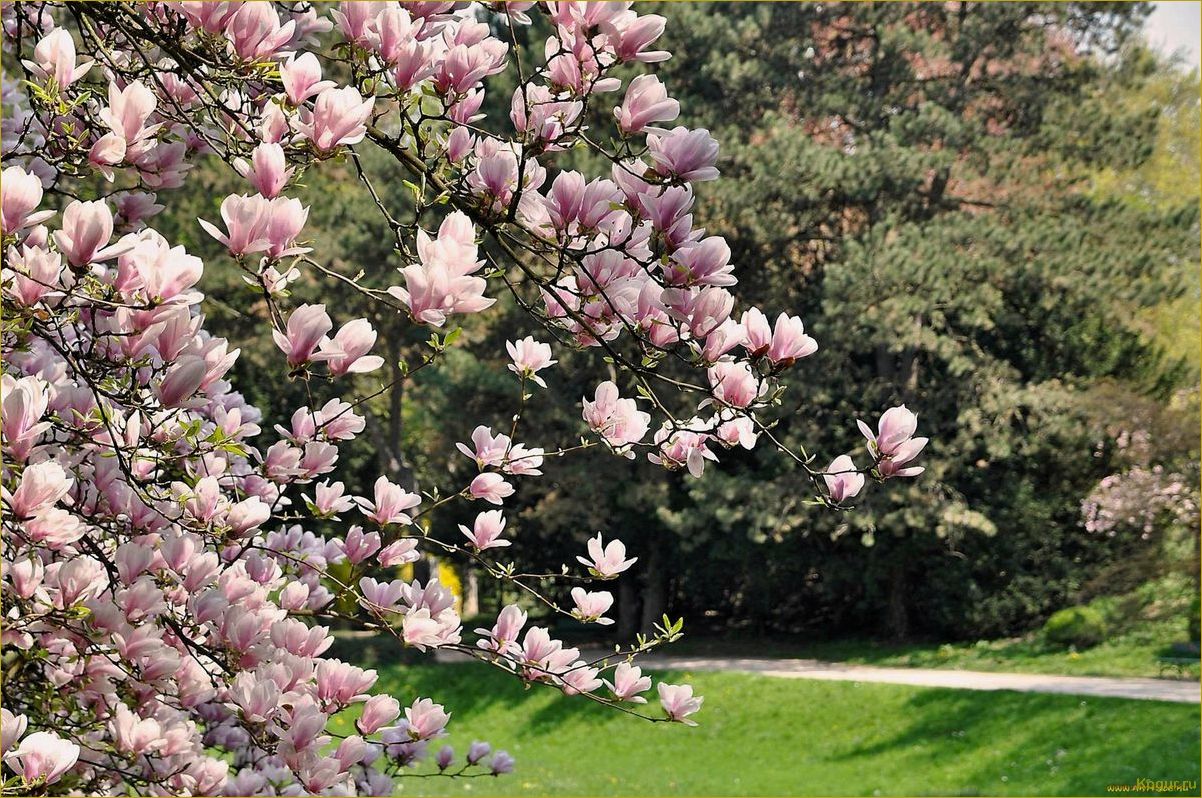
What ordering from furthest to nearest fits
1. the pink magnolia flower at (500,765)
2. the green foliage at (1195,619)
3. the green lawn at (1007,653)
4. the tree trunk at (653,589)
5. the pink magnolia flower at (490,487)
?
the tree trunk at (653,589)
the green foliage at (1195,619)
the green lawn at (1007,653)
the pink magnolia flower at (500,765)
the pink magnolia flower at (490,487)

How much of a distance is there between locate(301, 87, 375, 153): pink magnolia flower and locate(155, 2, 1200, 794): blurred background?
10742 millimetres

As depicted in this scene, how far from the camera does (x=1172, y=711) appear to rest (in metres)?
10.1

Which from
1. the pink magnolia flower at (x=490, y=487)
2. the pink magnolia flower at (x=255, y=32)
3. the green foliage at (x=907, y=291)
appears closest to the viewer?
the pink magnolia flower at (x=255, y=32)

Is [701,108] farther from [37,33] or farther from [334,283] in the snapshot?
[37,33]

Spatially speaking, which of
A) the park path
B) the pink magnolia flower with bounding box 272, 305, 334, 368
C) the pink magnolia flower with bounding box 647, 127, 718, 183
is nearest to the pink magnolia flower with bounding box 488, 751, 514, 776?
the pink magnolia flower with bounding box 272, 305, 334, 368

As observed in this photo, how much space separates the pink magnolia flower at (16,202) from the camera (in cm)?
166

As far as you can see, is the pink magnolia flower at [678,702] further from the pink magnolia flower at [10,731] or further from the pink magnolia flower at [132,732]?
the pink magnolia flower at [10,731]

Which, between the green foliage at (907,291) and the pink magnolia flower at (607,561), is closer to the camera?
the pink magnolia flower at (607,561)

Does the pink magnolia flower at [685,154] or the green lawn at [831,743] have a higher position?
the pink magnolia flower at [685,154]

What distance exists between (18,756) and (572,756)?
1127cm

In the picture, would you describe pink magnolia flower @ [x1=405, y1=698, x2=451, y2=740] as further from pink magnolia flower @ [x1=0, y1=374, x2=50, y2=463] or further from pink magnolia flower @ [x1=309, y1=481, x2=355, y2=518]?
pink magnolia flower @ [x1=0, y1=374, x2=50, y2=463]

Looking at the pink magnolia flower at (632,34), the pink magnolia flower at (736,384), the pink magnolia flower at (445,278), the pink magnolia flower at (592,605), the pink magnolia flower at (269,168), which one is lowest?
the pink magnolia flower at (592,605)

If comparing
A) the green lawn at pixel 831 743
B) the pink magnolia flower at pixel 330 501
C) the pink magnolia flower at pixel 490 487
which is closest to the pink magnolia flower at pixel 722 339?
the pink magnolia flower at pixel 490 487

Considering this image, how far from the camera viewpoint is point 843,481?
2062mm
